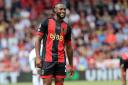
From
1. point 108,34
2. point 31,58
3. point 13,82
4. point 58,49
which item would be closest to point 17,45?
point 13,82

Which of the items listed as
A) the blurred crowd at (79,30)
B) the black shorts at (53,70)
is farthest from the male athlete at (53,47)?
the blurred crowd at (79,30)

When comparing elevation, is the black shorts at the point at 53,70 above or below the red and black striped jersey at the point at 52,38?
below

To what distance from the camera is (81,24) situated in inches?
965

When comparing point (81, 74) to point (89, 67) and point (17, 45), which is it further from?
point (17, 45)

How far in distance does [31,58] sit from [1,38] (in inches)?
347

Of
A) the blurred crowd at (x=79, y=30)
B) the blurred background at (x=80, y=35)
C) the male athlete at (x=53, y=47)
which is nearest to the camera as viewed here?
the male athlete at (x=53, y=47)

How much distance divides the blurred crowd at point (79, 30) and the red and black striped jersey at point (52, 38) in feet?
33.4

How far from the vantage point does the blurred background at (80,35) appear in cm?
2181

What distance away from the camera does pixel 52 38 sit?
11.3 meters

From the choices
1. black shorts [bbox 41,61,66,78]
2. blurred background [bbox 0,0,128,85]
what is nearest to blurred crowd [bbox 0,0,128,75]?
blurred background [bbox 0,0,128,85]

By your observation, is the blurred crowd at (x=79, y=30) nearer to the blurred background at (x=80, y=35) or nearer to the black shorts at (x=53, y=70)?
the blurred background at (x=80, y=35)

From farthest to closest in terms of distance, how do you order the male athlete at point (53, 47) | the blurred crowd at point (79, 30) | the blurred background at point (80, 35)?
the blurred crowd at point (79, 30) → the blurred background at point (80, 35) → the male athlete at point (53, 47)

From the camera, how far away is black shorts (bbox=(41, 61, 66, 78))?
11.3 m

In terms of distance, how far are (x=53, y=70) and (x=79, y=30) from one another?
1271 centimetres
